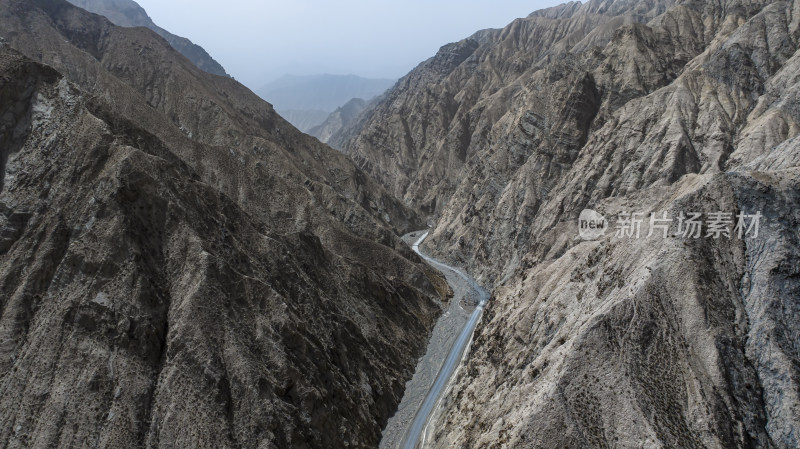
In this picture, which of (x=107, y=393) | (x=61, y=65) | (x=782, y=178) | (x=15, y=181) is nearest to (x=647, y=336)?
(x=782, y=178)

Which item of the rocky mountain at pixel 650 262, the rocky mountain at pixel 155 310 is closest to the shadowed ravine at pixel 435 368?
the rocky mountain at pixel 155 310

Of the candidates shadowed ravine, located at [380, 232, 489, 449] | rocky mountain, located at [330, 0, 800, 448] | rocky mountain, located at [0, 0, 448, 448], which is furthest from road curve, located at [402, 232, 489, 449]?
rocky mountain, located at [0, 0, 448, 448]

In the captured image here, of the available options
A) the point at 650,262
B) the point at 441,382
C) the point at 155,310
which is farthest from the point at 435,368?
the point at 650,262

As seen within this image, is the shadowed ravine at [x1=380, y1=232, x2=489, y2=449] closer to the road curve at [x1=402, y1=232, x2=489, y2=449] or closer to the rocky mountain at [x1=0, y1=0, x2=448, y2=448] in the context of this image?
the road curve at [x1=402, y1=232, x2=489, y2=449]

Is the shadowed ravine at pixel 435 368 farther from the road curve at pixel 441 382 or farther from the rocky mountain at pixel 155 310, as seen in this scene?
the rocky mountain at pixel 155 310

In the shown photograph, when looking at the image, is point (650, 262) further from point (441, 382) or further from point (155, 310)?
point (155, 310)

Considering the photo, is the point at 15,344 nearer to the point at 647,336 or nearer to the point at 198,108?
the point at 647,336

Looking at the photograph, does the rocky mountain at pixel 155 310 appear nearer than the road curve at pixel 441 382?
Yes
